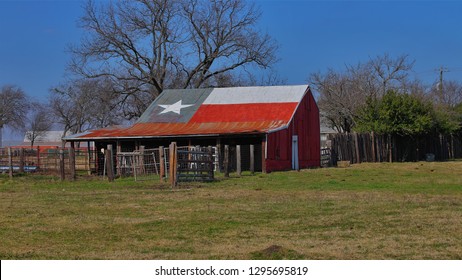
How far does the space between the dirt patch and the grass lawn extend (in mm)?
15

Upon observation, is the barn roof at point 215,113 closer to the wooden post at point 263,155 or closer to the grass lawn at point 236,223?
the wooden post at point 263,155

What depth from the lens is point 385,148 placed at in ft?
166

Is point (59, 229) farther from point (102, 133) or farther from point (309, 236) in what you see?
point (102, 133)

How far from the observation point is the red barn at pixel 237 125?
36.7 meters

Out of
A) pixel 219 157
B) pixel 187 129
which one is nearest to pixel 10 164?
pixel 219 157

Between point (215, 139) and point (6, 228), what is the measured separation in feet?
84.3

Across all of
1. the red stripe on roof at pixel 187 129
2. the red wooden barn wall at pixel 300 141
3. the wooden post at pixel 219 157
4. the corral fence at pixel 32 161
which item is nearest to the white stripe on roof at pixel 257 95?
the red wooden barn wall at pixel 300 141

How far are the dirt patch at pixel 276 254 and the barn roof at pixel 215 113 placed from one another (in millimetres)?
25874

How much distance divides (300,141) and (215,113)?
5356 millimetres

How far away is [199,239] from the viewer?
35.2ft

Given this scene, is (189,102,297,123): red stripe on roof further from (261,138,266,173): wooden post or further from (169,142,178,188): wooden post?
(169,142,178,188): wooden post

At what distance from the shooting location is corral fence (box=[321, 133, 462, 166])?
46781 millimetres

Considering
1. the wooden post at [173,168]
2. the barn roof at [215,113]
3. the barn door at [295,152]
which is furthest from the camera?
the barn door at [295,152]

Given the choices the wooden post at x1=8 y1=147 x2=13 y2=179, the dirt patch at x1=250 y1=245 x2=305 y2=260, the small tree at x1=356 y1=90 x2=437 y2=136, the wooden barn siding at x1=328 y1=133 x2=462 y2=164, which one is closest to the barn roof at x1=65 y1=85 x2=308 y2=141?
the wooden barn siding at x1=328 y1=133 x2=462 y2=164
